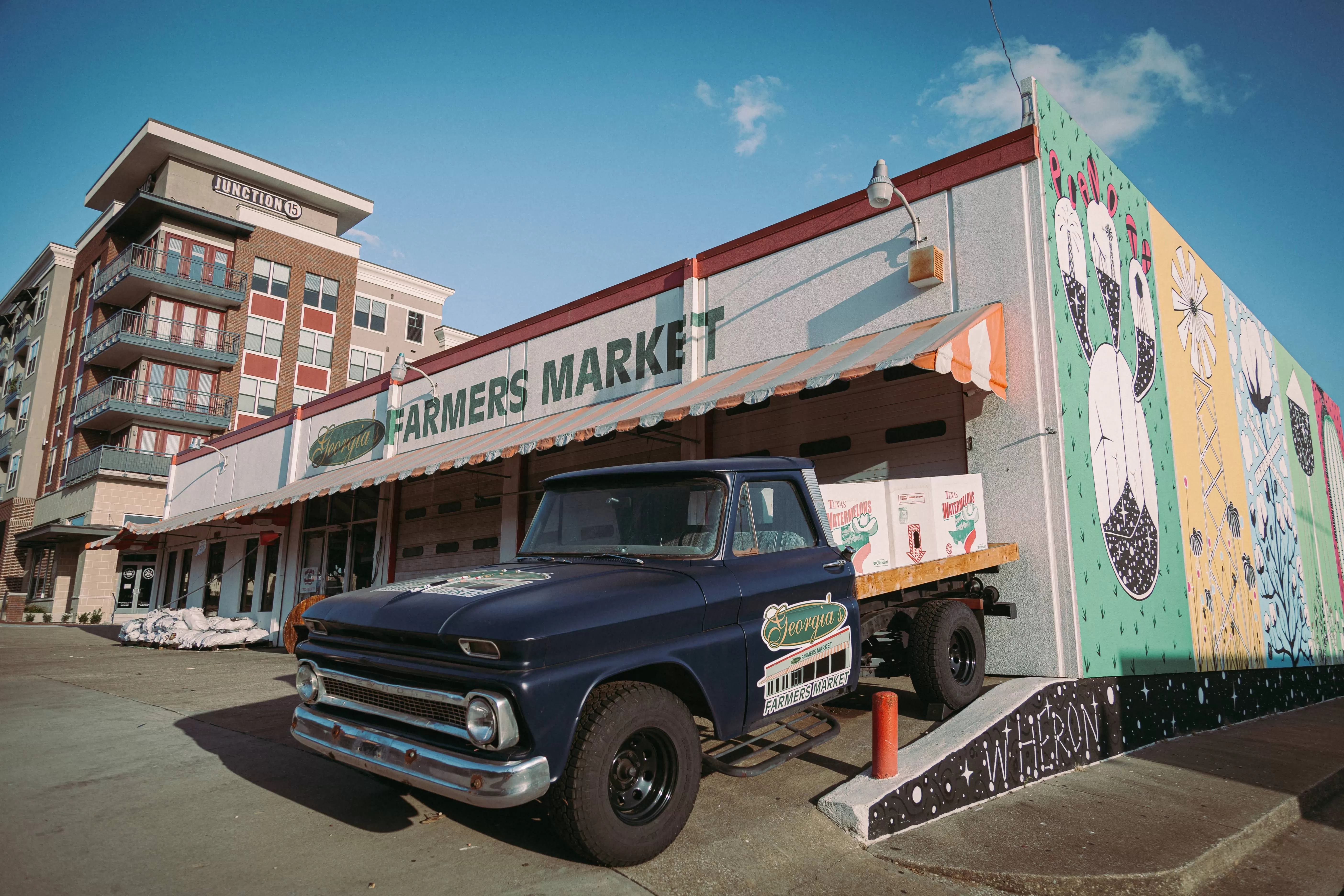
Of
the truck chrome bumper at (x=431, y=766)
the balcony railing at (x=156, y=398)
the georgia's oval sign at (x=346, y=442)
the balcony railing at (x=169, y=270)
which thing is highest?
the balcony railing at (x=169, y=270)

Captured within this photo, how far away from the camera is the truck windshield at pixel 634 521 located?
13.9 feet

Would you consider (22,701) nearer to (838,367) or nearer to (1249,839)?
(838,367)

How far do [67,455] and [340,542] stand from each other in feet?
84.9

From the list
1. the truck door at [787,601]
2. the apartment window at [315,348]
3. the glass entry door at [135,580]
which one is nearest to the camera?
the truck door at [787,601]

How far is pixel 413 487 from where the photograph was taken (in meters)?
15.4

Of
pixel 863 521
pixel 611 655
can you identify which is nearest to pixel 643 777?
pixel 611 655

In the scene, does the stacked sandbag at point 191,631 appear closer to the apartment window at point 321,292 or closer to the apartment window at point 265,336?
the apartment window at point 265,336

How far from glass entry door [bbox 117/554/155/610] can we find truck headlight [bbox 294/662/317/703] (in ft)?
109

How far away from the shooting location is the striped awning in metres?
6.81

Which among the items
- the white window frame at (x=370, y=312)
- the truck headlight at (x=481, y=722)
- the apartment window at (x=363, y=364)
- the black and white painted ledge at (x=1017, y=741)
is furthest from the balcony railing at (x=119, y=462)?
the black and white painted ledge at (x=1017, y=741)

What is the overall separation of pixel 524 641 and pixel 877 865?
7.07ft

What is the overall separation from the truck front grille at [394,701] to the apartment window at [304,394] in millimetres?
33927

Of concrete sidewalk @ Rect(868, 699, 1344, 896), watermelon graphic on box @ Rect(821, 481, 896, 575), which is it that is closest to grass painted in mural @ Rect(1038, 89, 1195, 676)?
concrete sidewalk @ Rect(868, 699, 1344, 896)

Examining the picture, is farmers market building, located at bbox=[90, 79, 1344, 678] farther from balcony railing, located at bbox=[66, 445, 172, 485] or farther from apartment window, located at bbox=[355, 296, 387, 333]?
apartment window, located at bbox=[355, 296, 387, 333]
